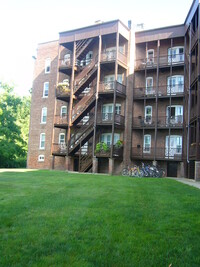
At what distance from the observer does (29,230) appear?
535 cm

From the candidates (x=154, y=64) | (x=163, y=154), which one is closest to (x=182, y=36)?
(x=154, y=64)

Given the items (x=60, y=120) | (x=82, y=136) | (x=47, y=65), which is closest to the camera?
(x=82, y=136)

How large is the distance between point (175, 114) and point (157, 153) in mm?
3781

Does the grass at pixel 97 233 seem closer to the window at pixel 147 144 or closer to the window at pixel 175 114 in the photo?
the window at pixel 175 114

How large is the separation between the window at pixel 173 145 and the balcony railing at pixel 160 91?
377 cm

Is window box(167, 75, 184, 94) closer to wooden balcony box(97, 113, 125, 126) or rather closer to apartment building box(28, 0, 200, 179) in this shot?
apartment building box(28, 0, 200, 179)

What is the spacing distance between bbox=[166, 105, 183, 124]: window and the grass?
18.1m

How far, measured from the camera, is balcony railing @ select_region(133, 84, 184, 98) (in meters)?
26.1

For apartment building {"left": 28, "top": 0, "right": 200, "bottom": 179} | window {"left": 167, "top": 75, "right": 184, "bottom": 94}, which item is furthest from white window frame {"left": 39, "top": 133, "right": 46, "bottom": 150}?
window {"left": 167, "top": 75, "right": 184, "bottom": 94}

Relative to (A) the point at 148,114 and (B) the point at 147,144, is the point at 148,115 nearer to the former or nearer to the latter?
(A) the point at 148,114

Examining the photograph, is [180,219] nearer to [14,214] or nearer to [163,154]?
[14,214]

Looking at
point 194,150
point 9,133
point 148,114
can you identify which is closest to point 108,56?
point 148,114

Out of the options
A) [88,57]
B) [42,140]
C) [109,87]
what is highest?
[88,57]

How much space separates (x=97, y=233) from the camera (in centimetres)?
528
